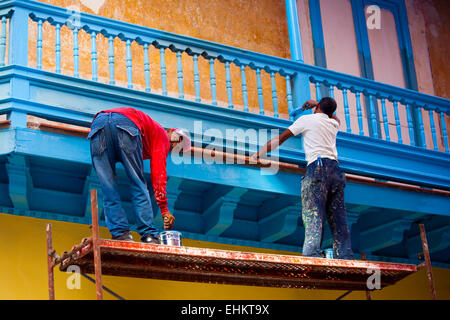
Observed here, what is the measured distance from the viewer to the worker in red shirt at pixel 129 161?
6.66 metres

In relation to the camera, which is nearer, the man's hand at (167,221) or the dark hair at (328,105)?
the man's hand at (167,221)

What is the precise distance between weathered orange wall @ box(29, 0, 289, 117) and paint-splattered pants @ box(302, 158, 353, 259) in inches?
80.9

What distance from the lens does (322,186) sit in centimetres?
753

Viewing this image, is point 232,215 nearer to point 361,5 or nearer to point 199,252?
point 199,252

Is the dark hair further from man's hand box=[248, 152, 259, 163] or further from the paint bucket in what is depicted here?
the paint bucket

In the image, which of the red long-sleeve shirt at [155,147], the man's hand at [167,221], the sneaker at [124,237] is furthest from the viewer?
the red long-sleeve shirt at [155,147]

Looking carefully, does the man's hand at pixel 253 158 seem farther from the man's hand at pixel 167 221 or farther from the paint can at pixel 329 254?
the man's hand at pixel 167 221

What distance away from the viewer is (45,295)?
8.00 metres

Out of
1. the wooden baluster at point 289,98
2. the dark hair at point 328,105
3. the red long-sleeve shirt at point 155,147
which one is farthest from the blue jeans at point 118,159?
the wooden baluster at point 289,98

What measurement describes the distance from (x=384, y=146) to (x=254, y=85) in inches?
84.8

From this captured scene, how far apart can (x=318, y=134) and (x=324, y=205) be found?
68 cm

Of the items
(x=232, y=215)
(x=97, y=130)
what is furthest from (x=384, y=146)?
(x=97, y=130)

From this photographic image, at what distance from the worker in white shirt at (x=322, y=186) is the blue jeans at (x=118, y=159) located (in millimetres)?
1491

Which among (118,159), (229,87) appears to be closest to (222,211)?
(229,87)
